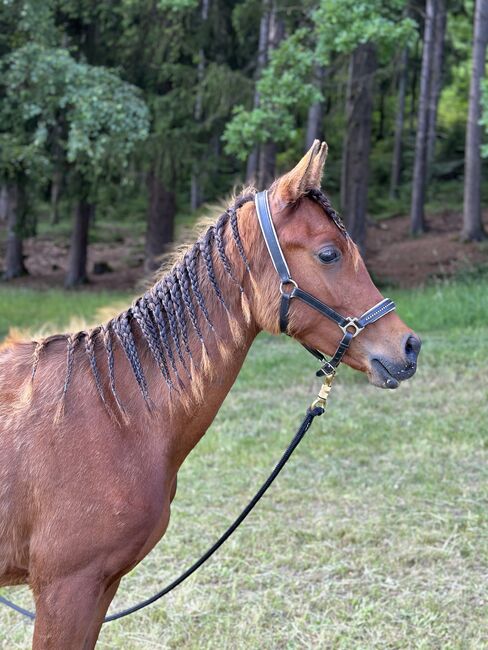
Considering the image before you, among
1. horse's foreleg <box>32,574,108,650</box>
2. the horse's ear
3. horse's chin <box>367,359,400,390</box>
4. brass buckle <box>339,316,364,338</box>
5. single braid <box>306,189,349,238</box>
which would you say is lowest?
horse's foreleg <box>32,574,108,650</box>

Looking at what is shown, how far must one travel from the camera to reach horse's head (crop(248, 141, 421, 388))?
89.1 inches

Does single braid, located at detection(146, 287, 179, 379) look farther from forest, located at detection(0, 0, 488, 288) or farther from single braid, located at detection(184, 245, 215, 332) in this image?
forest, located at detection(0, 0, 488, 288)

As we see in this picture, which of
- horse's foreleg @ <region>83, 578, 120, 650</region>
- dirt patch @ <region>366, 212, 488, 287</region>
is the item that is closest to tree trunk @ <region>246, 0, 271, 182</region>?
dirt patch @ <region>366, 212, 488, 287</region>

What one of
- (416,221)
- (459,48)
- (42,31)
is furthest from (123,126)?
(459,48)

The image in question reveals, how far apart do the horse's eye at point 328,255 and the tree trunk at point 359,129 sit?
11569 millimetres

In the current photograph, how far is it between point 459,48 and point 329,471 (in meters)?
25.1

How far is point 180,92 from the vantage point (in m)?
14.2

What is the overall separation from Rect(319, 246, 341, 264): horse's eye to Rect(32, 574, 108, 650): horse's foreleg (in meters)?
1.28

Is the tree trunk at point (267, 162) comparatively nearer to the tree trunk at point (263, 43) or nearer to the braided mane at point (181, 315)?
the tree trunk at point (263, 43)

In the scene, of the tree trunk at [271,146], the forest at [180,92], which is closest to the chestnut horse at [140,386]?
the forest at [180,92]

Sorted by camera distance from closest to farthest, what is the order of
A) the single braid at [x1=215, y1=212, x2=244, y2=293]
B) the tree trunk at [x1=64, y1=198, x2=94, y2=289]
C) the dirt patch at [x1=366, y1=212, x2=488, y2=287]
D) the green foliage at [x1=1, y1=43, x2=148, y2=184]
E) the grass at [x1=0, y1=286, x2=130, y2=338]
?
the single braid at [x1=215, y1=212, x2=244, y2=293], the green foliage at [x1=1, y1=43, x2=148, y2=184], the grass at [x1=0, y1=286, x2=130, y2=338], the dirt patch at [x1=366, y1=212, x2=488, y2=287], the tree trunk at [x1=64, y1=198, x2=94, y2=289]

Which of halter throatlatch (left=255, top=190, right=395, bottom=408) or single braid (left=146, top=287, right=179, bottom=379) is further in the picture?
single braid (left=146, top=287, right=179, bottom=379)

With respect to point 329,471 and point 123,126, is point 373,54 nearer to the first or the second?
point 123,126

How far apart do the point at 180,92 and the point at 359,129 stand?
3.88m
